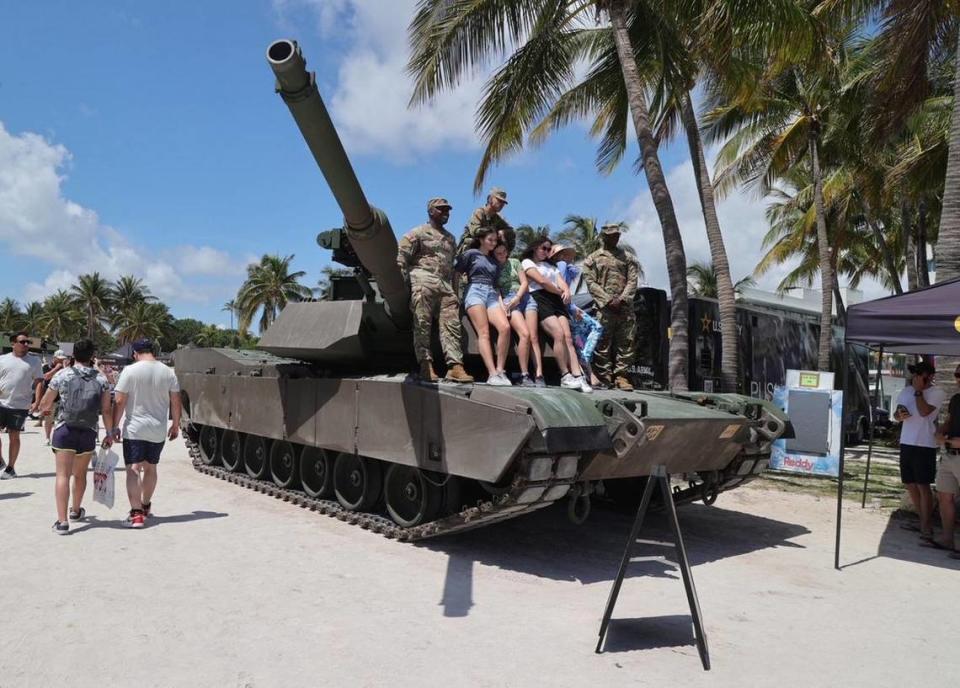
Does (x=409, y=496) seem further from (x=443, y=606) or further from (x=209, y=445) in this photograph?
(x=209, y=445)

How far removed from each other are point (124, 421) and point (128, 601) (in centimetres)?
220

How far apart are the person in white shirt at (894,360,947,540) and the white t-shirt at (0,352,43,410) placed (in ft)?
29.6

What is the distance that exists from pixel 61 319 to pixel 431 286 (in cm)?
6606

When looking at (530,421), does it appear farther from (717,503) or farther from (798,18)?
(798,18)

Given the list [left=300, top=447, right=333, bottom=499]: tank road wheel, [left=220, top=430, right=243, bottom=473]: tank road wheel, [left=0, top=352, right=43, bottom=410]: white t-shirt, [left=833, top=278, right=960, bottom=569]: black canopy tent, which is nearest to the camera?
[left=833, top=278, right=960, bottom=569]: black canopy tent

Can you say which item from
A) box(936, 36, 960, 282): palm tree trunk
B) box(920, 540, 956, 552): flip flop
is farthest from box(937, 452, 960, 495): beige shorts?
box(936, 36, 960, 282): palm tree trunk

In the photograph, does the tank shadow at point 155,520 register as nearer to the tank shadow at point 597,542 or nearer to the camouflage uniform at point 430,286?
the tank shadow at point 597,542

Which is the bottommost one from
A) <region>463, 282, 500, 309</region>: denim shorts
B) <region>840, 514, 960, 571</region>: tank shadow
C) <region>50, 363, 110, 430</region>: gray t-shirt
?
<region>840, 514, 960, 571</region>: tank shadow

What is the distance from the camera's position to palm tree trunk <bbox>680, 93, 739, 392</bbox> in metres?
11.8

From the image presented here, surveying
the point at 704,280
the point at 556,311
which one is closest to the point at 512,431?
the point at 556,311

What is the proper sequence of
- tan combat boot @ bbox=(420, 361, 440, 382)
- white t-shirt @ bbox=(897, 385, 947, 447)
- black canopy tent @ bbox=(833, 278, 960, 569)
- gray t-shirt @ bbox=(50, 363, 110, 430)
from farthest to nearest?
1. white t-shirt @ bbox=(897, 385, 947, 447)
2. gray t-shirt @ bbox=(50, 363, 110, 430)
3. tan combat boot @ bbox=(420, 361, 440, 382)
4. black canopy tent @ bbox=(833, 278, 960, 569)

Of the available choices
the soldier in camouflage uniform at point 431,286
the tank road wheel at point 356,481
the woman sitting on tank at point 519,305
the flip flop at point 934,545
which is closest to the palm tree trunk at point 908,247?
the flip flop at point 934,545

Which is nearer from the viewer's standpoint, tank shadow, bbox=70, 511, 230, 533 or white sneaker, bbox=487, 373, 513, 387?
white sneaker, bbox=487, 373, 513, 387

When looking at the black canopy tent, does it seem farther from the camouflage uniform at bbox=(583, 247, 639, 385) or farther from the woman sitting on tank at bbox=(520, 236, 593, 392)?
the woman sitting on tank at bbox=(520, 236, 593, 392)
